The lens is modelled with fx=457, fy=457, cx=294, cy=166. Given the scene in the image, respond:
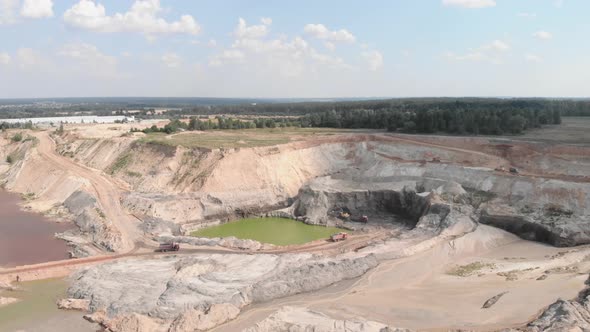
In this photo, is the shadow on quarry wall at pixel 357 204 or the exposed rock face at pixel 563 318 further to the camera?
the shadow on quarry wall at pixel 357 204

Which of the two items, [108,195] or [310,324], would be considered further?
[108,195]

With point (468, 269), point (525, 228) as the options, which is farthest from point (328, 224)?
point (525, 228)

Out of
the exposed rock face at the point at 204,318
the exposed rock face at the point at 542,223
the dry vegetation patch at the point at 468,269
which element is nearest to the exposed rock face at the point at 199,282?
the exposed rock face at the point at 204,318

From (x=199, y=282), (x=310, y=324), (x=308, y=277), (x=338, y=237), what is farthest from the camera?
(x=338, y=237)

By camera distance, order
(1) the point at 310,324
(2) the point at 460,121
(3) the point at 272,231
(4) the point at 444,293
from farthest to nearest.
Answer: (2) the point at 460,121, (3) the point at 272,231, (4) the point at 444,293, (1) the point at 310,324

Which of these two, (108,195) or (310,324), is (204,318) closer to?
(310,324)

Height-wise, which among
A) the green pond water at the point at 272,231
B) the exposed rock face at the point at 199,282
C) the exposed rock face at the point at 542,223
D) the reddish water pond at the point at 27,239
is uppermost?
the exposed rock face at the point at 542,223

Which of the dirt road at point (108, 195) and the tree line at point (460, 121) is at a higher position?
the tree line at point (460, 121)

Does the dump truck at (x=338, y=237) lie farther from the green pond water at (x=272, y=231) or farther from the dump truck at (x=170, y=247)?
the dump truck at (x=170, y=247)
